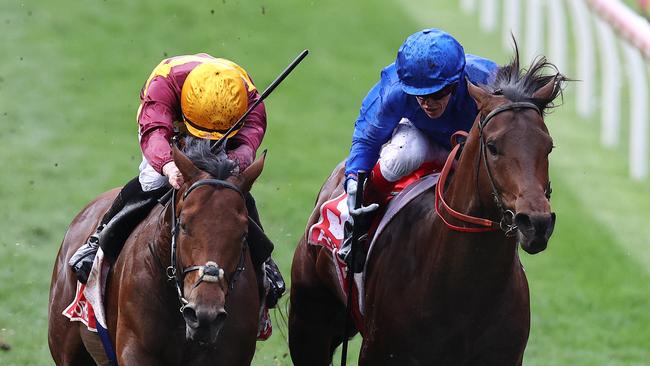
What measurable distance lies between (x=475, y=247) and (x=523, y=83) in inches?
28.0

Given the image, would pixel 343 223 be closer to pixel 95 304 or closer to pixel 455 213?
pixel 455 213

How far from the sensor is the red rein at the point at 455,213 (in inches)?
237

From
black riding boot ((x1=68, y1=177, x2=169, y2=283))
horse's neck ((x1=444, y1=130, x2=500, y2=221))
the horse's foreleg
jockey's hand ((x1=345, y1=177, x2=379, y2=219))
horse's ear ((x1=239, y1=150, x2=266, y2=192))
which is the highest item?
horse's ear ((x1=239, y1=150, x2=266, y2=192))

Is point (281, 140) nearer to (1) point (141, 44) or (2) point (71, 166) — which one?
(2) point (71, 166)

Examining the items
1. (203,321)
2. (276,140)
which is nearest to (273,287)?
(203,321)

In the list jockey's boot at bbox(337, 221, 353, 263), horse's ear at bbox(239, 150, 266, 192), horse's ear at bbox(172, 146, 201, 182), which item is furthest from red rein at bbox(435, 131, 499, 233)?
horse's ear at bbox(172, 146, 201, 182)

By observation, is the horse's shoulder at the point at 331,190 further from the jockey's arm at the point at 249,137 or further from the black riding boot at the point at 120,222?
the black riding boot at the point at 120,222

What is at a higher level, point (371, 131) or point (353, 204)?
point (371, 131)

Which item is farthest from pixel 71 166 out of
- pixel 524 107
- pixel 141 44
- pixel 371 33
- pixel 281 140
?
pixel 524 107

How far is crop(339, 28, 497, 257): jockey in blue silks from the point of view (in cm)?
639

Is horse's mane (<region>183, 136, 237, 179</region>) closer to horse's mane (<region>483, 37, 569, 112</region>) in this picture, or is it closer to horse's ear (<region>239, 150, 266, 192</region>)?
horse's ear (<region>239, 150, 266, 192</region>)

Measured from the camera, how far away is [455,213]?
20.2ft

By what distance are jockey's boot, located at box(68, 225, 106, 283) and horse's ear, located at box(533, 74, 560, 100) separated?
2163 mm

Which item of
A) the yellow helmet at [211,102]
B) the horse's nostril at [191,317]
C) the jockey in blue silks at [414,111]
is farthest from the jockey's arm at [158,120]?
the jockey in blue silks at [414,111]
